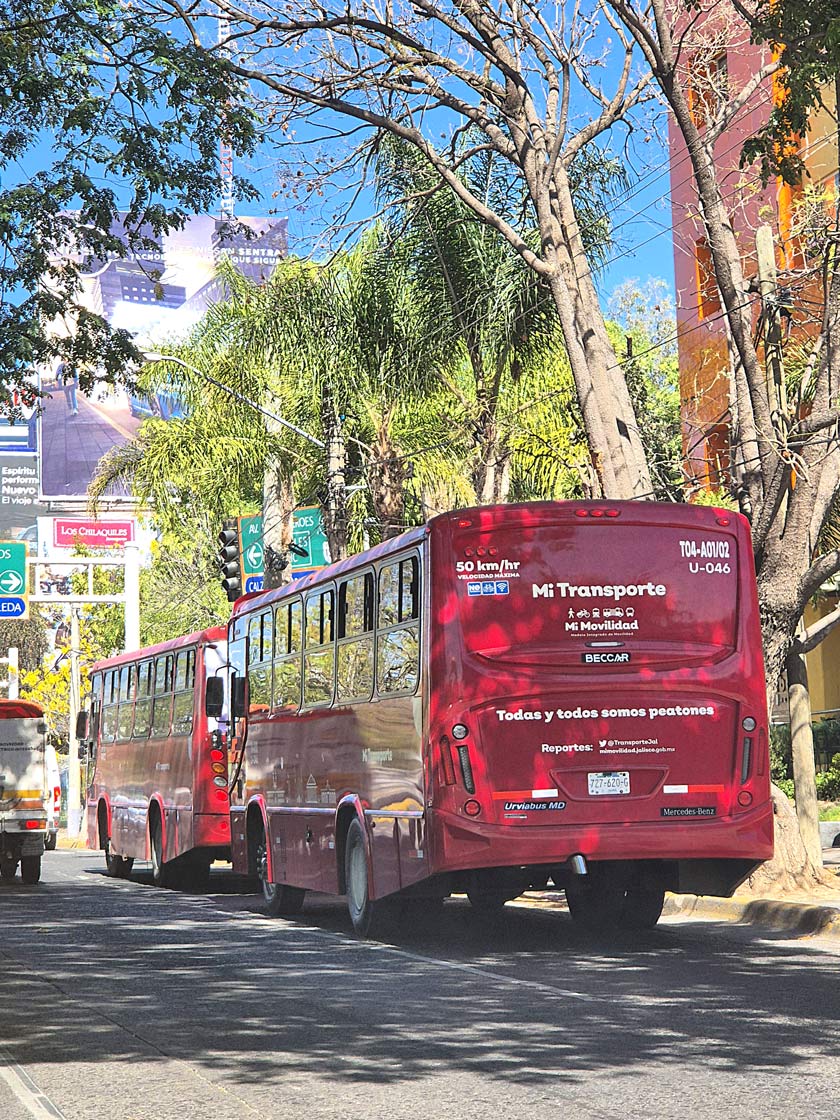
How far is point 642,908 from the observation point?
603 inches

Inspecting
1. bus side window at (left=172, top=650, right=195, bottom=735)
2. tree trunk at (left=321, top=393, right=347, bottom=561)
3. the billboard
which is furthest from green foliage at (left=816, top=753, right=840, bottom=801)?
the billboard

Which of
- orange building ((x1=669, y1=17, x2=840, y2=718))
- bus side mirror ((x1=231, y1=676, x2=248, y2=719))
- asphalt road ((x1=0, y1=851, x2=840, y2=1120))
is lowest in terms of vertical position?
asphalt road ((x1=0, y1=851, x2=840, y2=1120))

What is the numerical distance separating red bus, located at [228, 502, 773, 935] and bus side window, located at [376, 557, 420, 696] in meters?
0.03

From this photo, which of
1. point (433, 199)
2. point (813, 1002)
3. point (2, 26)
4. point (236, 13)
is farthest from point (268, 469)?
point (813, 1002)

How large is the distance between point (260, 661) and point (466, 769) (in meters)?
6.25

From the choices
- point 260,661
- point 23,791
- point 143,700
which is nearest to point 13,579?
point 23,791

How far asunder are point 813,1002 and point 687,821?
319 centimetres

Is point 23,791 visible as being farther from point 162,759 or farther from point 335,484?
point 335,484

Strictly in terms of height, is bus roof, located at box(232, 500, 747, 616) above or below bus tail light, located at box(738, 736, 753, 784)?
above

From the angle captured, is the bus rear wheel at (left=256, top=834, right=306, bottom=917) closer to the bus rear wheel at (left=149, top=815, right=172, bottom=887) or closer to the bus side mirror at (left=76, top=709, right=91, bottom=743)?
the bus rear wheel at (left=149, top=815, right=172, bottom=887)

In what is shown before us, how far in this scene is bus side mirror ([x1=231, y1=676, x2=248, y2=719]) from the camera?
1989 cm

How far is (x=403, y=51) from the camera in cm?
2117

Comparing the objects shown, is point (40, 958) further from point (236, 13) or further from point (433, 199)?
point (433, 199)

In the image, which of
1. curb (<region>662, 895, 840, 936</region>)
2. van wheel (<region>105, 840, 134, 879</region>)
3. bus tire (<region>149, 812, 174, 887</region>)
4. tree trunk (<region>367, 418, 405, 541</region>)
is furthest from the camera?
van wheel (<region>105, 840, 134, 879</region>)
